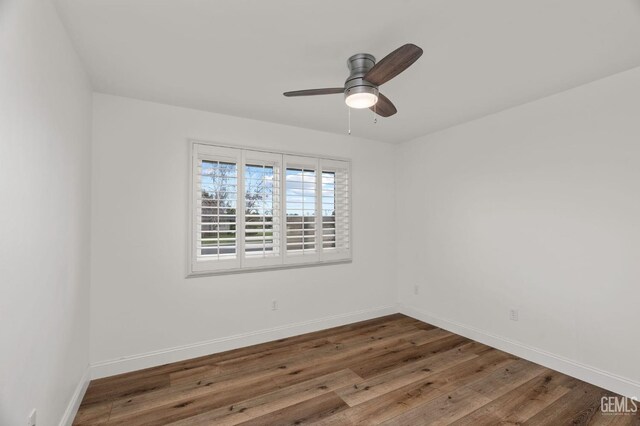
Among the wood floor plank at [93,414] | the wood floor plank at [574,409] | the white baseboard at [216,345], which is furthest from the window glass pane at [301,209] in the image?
the wood floor plank at [574,409]

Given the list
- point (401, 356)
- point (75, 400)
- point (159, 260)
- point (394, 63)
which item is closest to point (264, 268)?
point (159, 260)

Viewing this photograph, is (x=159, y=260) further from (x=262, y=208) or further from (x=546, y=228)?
(x=546, y=228)

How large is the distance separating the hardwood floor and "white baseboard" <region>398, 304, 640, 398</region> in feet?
Result: 0.29

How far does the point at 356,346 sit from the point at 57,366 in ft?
8.23

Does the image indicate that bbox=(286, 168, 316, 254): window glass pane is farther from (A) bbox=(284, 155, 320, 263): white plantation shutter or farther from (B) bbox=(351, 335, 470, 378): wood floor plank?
(B) bbox=(351, 335, 470, 378): wood floor plank

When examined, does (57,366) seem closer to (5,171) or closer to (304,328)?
(5,171)

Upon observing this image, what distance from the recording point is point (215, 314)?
3.16 m

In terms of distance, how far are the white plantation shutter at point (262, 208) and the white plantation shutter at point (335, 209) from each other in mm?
623

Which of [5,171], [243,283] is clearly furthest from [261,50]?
[243,283]

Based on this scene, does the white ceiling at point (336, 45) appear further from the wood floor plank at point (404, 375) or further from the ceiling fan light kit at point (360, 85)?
the wood floor plank at point (404, 375)

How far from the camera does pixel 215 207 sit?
312 centimetres

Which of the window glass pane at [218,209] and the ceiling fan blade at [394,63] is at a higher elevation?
the ceiling fan blade at [394,63]

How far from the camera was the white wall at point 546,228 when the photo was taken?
7.85ft

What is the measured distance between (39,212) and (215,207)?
5.37ft
